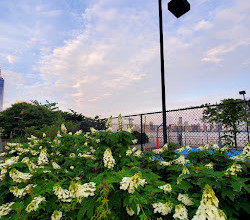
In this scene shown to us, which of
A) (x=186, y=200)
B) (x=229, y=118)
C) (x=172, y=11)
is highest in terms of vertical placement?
(x=172, y=11)

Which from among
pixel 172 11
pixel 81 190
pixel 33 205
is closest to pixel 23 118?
pixel 172 11

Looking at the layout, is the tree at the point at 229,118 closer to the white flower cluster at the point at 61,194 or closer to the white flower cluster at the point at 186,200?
the white flower cluster at the point at 186,200

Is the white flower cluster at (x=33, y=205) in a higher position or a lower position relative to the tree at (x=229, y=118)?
lower

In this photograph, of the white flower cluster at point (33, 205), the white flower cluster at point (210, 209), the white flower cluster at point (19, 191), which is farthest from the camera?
the white flower cluster at point (19, 191)

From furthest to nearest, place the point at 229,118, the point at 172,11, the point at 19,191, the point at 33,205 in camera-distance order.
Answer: the point at 229,118 → the point at 172,11 → the point at 19,191 → the point at 33,205

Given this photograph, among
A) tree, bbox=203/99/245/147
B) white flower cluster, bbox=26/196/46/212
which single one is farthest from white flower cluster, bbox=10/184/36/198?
tree, bbox=203/99/245/147

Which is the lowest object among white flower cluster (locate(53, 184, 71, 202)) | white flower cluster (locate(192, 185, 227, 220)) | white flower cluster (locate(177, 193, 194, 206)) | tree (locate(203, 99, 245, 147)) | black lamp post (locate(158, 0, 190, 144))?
white flower cluster (locate(177, 193, 194, 206))

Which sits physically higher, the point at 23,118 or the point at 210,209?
the point at 23,118

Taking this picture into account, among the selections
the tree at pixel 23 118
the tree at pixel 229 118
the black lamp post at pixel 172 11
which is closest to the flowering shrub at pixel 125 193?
the black lamp post at pixel 172 11


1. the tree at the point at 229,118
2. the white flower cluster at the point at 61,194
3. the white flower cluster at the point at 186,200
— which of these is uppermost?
the tree at the point at 229,118

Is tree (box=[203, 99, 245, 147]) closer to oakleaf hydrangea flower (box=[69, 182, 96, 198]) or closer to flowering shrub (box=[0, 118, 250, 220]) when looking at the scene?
flowering shrub (box=[0, 118, 250, 220])

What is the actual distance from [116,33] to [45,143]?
6.79 m

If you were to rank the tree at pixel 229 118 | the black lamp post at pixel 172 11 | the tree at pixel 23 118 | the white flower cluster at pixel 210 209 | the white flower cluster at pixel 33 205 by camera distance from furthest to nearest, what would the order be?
the tree at pixel 23 118 < the tree at pixel 229 118 < the black lamp post at pixel 172 11 < the white flower cluster at pixel 33 205 < the white flower cluster at pixel 210 209

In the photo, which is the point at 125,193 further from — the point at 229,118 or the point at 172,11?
the point at 229,118
